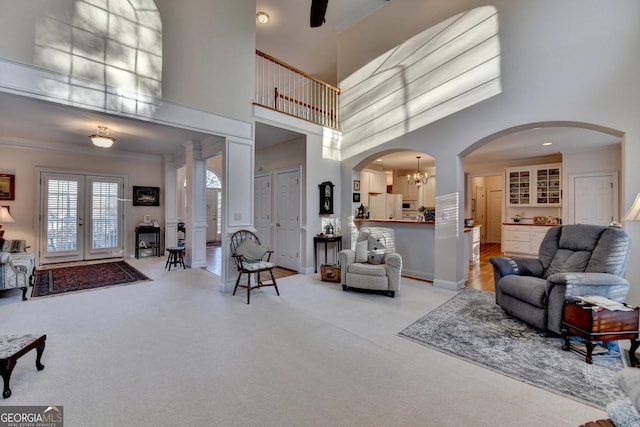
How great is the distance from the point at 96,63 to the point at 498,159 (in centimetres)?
901

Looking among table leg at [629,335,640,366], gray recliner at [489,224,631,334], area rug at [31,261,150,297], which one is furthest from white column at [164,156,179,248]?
table leg at [629,335,640,366]

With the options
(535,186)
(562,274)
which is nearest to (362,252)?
(562,274)

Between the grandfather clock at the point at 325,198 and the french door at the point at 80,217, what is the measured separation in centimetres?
513

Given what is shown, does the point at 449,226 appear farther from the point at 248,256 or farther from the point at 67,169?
the point at 67,169

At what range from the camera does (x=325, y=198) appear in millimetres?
5773

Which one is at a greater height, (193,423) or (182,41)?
(182,41)

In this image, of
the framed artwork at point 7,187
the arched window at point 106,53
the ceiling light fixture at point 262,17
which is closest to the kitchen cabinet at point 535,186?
the ceiling light fixture at point 262,17

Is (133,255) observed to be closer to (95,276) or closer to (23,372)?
(95,276)

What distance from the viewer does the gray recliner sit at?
272 cm

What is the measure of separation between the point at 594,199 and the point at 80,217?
1178cm

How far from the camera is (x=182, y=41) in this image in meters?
4.04

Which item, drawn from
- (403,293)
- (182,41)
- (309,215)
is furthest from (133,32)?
(403,293)

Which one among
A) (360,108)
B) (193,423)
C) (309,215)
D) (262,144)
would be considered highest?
(360,108)

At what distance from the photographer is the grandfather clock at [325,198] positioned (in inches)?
227
